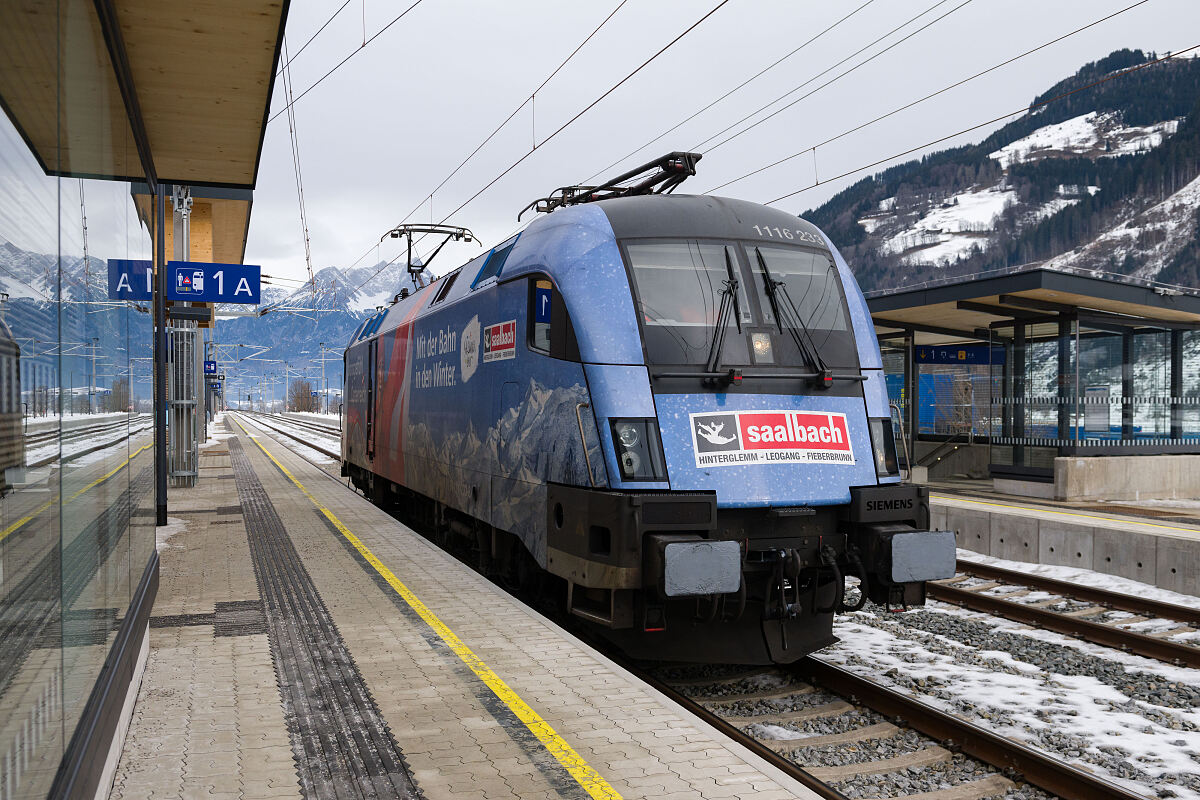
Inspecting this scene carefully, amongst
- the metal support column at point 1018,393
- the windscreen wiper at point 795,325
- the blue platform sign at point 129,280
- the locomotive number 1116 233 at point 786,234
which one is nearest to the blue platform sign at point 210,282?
the blue platform sign at point 129,280

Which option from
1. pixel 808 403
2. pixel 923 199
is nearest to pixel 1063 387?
pixel 808 403

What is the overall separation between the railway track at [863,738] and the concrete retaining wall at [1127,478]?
12326mm

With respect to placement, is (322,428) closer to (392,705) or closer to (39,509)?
(392,705)

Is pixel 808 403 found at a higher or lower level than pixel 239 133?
lower

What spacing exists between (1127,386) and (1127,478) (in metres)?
1.80

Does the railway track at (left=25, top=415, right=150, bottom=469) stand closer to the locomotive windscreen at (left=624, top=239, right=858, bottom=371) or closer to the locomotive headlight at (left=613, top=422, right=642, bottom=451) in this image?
the locomotive headlight at (left=613, top=422, right=642, bottom=451)

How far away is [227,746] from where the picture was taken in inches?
176

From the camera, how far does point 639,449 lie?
6.16 meters

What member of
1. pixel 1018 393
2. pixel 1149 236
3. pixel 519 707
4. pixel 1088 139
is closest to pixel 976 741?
pixel 519 707

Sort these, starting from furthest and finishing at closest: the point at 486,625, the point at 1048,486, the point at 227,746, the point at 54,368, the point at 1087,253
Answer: the point at 1087,253 < the point at 1048,486 < the point at 486,625 < the point at 227,746 < the point at 54,368

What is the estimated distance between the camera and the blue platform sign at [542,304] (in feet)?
23.0

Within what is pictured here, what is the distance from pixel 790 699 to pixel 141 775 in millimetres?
4018

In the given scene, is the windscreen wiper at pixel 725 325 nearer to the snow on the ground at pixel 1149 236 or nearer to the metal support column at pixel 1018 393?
the metal support column at pixel 1018 393

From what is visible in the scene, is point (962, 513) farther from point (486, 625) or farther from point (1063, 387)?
point (486, 625)
